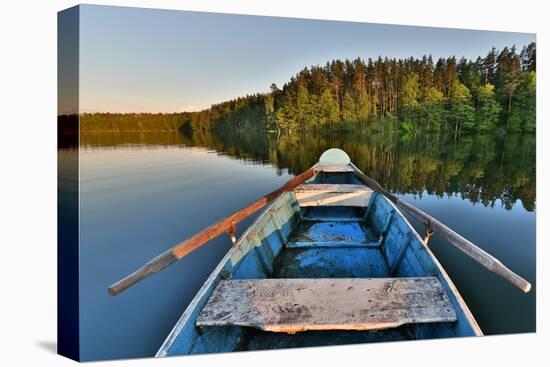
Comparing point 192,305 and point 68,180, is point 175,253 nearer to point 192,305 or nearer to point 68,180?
point 192,305

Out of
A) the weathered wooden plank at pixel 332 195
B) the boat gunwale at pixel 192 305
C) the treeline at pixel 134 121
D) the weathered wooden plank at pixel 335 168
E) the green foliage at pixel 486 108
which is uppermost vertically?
the green foliage at pixel 486 108

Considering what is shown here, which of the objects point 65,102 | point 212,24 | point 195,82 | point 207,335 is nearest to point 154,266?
point 207,335

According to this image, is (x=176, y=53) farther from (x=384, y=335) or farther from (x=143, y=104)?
(x=384, y=335)

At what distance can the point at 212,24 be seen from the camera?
2.91 metres

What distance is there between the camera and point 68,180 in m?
2.17

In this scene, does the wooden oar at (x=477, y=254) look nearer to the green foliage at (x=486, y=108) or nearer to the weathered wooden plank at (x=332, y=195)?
the weathered wooden plank at (x=332, y=195)

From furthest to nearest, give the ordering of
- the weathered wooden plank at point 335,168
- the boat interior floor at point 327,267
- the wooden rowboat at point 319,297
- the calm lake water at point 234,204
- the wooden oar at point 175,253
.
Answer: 1. the weathered wooden plank at point 335,168
2. the calm lake water at point 234,204
3. the boat interior floor at point 327,267
4. the wooden rowboat at point 319,297
5. the wooden oar at point 175,253

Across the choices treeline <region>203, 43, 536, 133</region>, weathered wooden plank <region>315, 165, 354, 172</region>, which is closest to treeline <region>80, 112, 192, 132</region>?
treeline <region>203, 43, 536, 133</region>

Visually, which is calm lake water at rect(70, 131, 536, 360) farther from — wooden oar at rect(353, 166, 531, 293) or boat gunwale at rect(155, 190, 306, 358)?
wooden oar at rect(353, 166, 531, 293)

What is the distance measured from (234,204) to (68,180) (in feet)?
14.0

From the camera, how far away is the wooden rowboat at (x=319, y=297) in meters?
1.94

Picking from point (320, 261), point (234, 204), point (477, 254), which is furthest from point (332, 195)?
point (477, 254)

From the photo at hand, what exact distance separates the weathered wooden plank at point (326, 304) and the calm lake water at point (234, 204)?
3.23ft

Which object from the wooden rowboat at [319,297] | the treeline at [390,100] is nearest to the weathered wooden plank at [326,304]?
the wooden rowboat at [319,297]
